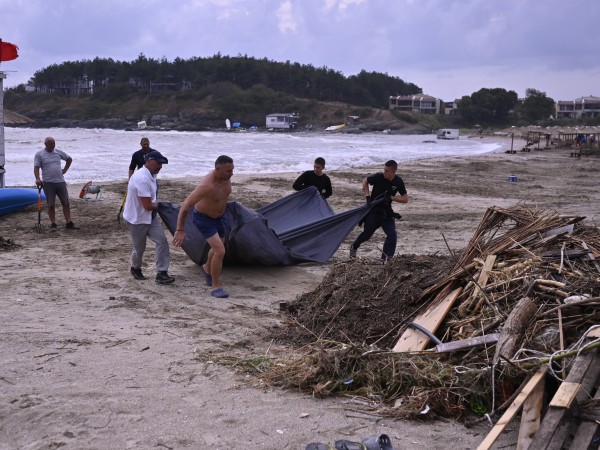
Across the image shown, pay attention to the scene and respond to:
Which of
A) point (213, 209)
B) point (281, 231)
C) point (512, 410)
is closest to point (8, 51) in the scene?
point (281, 231)

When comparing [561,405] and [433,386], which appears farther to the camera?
[433,386]

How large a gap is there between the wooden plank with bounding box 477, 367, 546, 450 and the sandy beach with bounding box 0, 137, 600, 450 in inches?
9.8

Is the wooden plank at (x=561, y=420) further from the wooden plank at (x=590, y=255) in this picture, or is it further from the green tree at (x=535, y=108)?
the green tree at (x=535, y=108)

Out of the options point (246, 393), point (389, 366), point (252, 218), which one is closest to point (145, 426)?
point (246, 393)

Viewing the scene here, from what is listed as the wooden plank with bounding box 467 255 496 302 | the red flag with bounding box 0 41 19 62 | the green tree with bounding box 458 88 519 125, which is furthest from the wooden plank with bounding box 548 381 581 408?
the green tree with bounding box 458 88 519 125

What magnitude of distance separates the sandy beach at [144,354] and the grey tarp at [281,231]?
198 millimetres

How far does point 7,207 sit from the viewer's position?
12.1m

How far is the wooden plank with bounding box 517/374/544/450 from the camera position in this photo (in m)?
3.71

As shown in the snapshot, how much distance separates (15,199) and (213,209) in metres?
6.42

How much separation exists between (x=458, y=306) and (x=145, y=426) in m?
2.44

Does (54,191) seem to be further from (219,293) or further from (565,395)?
(565,395)

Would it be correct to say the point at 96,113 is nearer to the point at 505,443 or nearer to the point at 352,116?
the point at 352,116

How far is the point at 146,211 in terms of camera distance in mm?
7695

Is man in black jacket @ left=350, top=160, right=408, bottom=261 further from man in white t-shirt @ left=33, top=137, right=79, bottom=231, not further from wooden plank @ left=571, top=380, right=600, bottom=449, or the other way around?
man in white t-shirt @ left=33, top=137, right=79, bottom=231
